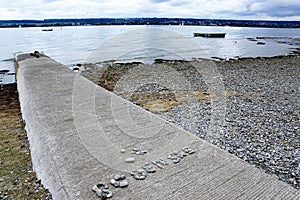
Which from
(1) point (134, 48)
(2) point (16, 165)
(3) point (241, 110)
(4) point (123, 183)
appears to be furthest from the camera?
(1) point (134, 48)

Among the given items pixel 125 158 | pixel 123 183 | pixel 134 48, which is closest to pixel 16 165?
pixel 125 158

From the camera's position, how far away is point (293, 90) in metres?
12.6

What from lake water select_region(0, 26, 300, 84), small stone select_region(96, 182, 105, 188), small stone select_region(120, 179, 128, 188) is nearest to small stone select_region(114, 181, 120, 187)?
small stone select_region(120, 179, 128, 188)

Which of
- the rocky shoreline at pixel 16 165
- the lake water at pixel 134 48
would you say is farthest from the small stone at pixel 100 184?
the lake water at pixel 134 48

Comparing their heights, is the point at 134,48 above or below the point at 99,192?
above

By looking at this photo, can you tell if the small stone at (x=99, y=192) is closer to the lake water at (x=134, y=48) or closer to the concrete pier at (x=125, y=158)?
the concrete pier at (x=125, y=158)

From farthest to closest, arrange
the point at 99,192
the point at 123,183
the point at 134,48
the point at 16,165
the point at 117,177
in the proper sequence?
1. the point at 134,48
2. the point at 16,165
3. the point at 117,177
4. the point at 123,183
5. the point at 99,192

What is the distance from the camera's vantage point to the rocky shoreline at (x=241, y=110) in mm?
5897

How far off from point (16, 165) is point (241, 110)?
7.37 m

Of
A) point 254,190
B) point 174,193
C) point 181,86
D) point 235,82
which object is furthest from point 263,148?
point 235,82

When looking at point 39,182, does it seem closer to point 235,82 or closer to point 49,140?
point 49,140

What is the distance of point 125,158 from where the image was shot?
4.07 metres

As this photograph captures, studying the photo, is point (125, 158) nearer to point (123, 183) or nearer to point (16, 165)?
point (123, 183)

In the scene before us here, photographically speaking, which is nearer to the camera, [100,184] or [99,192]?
[99,192]
